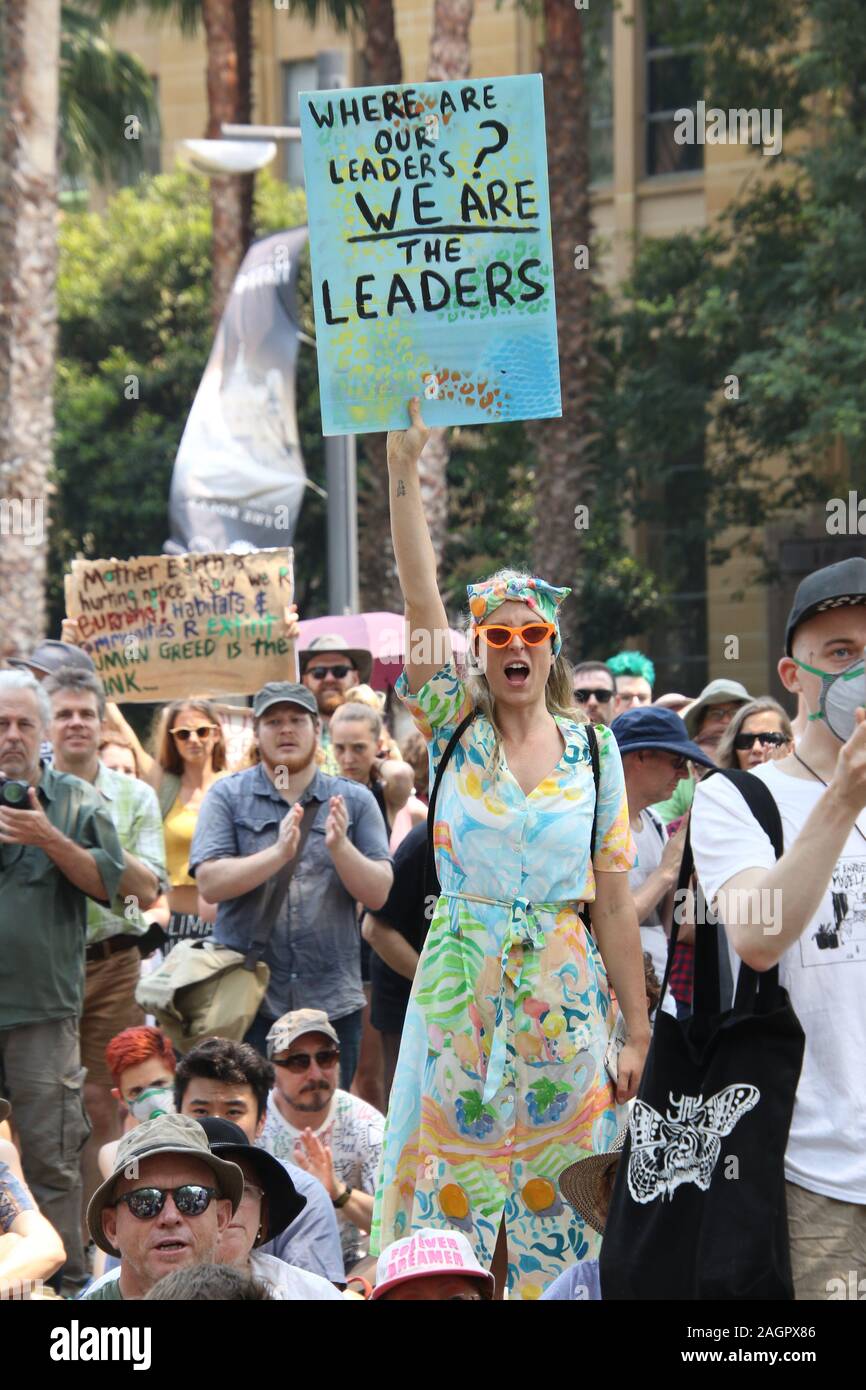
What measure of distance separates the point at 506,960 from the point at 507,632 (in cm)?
72

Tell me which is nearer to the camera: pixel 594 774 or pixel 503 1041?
pixel 503 1041

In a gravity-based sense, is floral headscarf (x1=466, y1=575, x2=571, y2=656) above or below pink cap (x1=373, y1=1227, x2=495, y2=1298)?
above

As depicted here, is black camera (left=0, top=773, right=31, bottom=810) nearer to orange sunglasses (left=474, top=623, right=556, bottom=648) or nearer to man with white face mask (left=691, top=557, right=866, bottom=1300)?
orange sunglasses (left=474, top=623, right=556, bottom=648)

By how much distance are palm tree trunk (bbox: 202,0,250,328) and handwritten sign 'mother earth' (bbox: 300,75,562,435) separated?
54.8 ft

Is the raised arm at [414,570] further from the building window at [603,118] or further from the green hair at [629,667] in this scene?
the building window at [603,118]

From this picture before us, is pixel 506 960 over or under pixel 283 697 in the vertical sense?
under

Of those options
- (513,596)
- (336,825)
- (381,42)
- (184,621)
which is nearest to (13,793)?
(336,825)

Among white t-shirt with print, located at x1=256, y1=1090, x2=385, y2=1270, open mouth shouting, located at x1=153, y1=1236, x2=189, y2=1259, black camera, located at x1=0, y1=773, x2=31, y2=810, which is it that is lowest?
white t-shirt with print, located at x1=256, y1=1090, x2=385, y2=1270

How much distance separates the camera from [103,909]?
301 inches

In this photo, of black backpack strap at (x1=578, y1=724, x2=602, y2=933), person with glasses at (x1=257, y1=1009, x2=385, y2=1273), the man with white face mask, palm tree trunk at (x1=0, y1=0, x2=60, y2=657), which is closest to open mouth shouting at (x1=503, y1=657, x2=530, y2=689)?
black backpack strap at (x1=578, y1=724, x2=602, y2=933)

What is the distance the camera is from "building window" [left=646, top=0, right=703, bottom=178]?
27.4 meters

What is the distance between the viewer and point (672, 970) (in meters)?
3.83

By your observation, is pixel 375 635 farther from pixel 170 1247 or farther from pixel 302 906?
pixel 170 1247

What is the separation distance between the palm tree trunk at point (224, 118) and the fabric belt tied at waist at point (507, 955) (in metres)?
17.5
